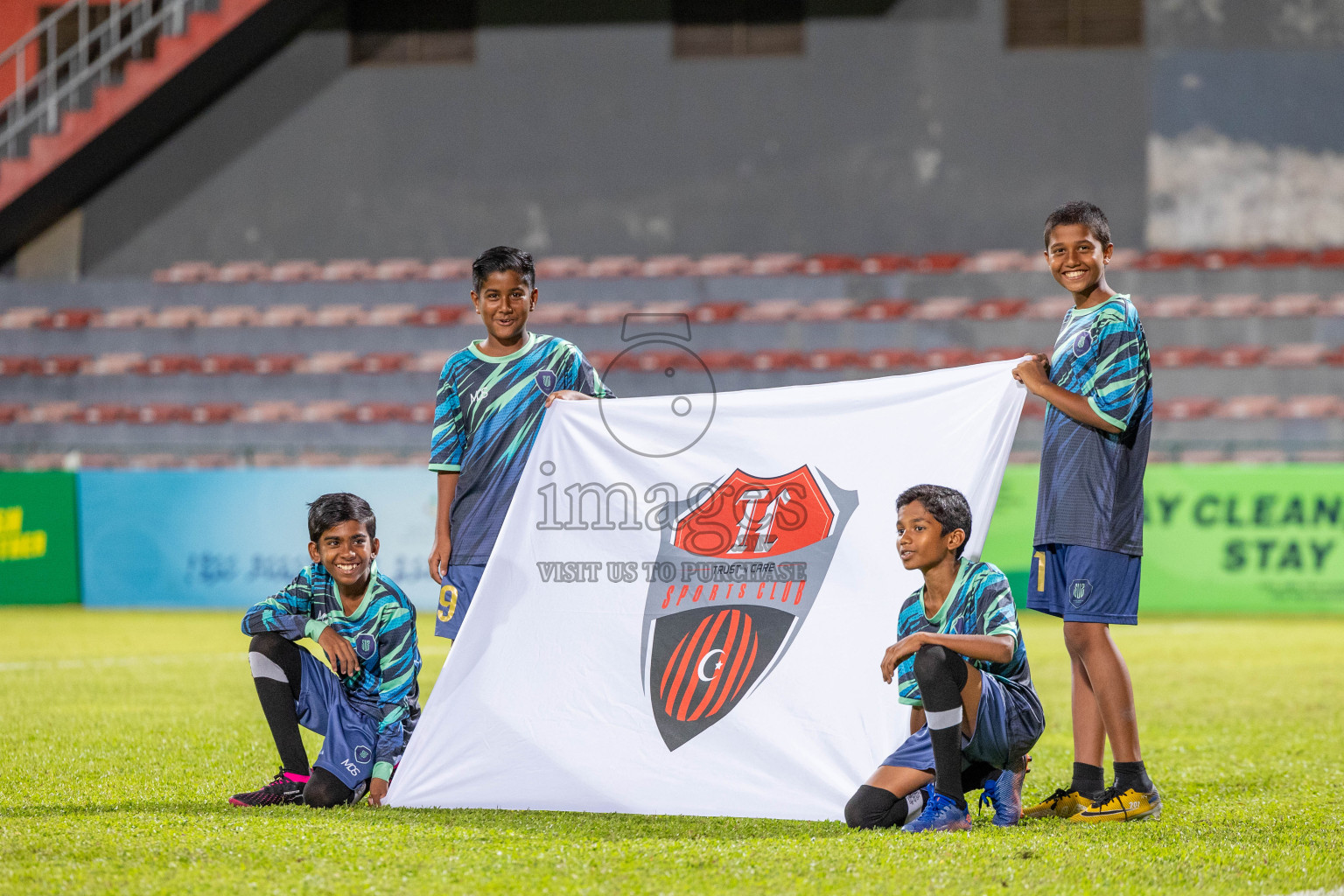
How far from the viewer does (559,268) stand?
1702cm

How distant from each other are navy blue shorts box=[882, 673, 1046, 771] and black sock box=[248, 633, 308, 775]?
1.65 meters

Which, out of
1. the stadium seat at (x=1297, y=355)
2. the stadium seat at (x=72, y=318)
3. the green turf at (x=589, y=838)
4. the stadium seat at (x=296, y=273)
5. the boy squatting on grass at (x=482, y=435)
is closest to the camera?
the green turf at (x=589, y=838)

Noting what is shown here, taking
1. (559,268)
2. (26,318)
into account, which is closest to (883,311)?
(559,268)

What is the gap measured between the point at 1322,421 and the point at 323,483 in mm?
10984

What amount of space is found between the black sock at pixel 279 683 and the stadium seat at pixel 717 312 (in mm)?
12896

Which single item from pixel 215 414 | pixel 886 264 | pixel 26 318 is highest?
pixel 886 264

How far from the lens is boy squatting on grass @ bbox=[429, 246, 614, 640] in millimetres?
4043

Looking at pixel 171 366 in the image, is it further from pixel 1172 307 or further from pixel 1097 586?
pixel 1097 586

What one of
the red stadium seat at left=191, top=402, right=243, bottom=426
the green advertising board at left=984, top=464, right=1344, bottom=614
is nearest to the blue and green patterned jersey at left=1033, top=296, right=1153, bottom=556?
the green advertising board at left=984, top=464, right=1344, bottom=614

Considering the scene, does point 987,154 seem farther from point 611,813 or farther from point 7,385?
point 611,813

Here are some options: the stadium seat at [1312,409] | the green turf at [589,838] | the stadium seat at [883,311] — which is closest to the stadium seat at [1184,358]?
the stadium seat at [1312,409]

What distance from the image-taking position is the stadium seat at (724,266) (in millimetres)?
16698

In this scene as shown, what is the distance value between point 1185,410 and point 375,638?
1328cm

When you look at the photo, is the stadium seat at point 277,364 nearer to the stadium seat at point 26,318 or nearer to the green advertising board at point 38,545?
the stadium seat at point 26,318
